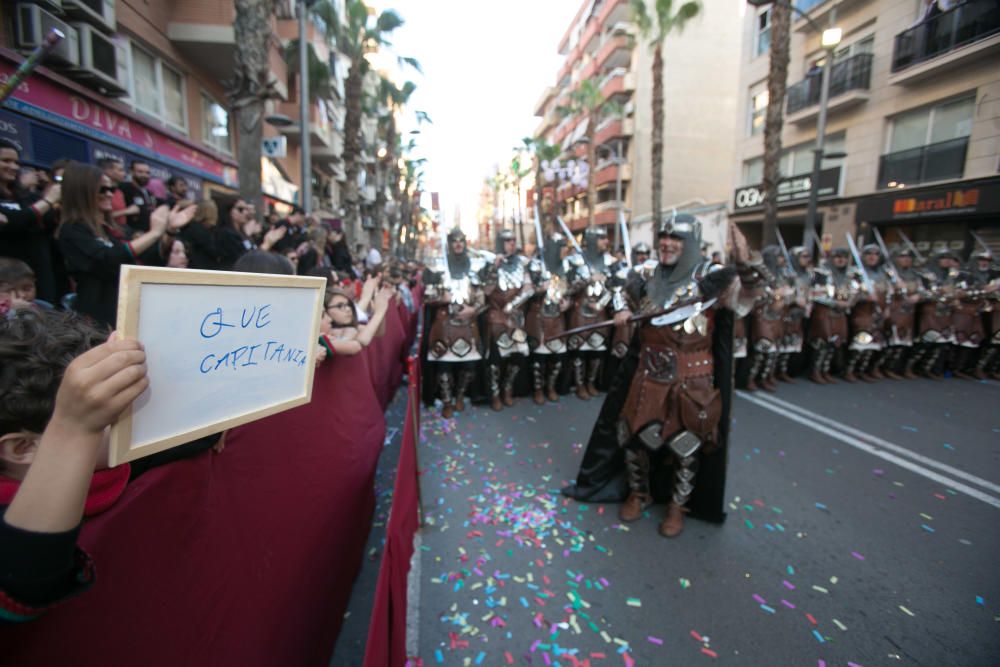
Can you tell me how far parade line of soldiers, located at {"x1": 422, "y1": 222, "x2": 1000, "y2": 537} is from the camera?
10.2 ft

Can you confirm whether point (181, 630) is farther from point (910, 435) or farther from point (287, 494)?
point (910, 435)

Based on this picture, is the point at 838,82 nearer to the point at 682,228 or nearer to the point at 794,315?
the point at 794,315

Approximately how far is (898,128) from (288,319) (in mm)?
18586

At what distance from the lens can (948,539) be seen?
9.75 feet

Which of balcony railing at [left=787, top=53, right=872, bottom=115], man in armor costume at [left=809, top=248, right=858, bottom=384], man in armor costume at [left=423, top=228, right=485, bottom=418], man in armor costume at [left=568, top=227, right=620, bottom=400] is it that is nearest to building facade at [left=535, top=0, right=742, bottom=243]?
balcony railing at [left=787, top=53, right=872, bottom=115]

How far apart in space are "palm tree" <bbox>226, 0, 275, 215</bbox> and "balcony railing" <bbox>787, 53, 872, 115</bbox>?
1696 centimetres

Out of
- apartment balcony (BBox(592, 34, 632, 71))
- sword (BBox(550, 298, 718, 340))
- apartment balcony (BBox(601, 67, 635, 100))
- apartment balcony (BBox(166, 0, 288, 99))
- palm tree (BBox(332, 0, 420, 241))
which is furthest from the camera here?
apartment balcony (BBox(592, 34, 632, 71))

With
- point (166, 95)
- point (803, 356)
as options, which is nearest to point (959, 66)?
point (803, 356)

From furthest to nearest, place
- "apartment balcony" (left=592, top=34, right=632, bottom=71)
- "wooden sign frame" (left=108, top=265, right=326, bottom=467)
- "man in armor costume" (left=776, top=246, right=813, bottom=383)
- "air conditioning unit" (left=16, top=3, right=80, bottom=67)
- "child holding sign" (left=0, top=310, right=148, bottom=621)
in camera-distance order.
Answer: "apartment balcony" (left=592, top=34, right=632, bottom=71) → "man in armor costume" (left=776, top=246, right=813, bottom=383) → "air conditioning unit" (left=16, top=3, right=80, bottom=67) → "wooden sign frame" (left=108, top=265, right=326, bottom=467) → "child holding sign" (left=0, top=310, right=148, bottom=621)

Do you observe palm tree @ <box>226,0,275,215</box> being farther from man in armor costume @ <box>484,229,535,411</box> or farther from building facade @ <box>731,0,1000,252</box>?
building facade @ <box>731,0,1000,252</box>

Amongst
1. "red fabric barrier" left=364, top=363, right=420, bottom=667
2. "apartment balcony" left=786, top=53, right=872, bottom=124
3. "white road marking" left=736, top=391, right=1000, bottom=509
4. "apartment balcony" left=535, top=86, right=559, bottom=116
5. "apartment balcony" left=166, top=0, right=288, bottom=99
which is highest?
"apartment balcony" left=535, top=86, right=559, bottom=116

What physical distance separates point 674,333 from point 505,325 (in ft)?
9.89

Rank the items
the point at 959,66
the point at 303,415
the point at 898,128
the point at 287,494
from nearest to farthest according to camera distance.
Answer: the point at 287,494 → the point at 303,415 → the point at 959,66 → the point at 898,128

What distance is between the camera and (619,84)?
3145 centimetres
